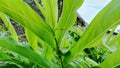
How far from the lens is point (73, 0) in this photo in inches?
19.4

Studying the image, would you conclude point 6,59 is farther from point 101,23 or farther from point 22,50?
point 101,23

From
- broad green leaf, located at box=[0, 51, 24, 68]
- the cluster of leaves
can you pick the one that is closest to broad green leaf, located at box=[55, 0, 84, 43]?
the cluster of leaves

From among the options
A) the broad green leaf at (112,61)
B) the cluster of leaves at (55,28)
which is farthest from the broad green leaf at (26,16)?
the broad green leaf at (112,61)

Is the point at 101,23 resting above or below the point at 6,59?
above

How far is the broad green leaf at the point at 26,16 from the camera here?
0.48 m

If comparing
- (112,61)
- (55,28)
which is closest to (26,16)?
(55,28)

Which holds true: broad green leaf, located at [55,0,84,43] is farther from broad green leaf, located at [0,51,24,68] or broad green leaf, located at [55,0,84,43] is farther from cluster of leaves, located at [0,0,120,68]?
broad green leaf, located at [0,51,24,68]

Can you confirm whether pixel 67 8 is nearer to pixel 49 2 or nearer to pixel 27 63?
pixel 49 2

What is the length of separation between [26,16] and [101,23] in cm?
13

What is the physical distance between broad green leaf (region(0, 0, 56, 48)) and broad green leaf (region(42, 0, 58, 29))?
29 millimetres

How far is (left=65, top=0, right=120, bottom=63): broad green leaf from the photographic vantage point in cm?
46

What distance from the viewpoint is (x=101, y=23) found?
1.57ft

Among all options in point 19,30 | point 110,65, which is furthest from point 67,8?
point 19,30

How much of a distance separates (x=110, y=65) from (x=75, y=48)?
7cm
